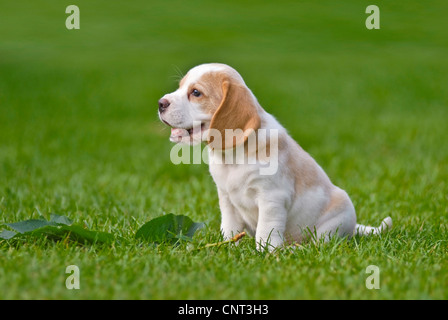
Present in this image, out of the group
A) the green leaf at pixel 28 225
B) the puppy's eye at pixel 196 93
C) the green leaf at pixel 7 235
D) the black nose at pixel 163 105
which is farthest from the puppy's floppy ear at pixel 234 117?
the green leaf at pixel 7 235

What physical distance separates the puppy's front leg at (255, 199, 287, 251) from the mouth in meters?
0.52

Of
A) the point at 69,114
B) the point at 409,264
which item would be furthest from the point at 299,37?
the point at 409,264

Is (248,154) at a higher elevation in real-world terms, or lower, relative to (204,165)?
higher

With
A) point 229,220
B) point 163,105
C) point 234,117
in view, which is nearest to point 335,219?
point 229,220

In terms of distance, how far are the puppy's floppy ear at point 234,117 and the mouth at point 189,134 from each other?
7cm

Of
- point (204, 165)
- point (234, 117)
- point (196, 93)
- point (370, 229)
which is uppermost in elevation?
point (196, 93)

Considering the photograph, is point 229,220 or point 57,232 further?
point 229,220

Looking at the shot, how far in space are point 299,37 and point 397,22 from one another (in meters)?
3.91

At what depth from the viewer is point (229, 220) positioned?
4.27 m

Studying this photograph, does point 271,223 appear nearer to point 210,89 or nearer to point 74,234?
point 210,89

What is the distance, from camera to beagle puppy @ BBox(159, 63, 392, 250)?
387 cm

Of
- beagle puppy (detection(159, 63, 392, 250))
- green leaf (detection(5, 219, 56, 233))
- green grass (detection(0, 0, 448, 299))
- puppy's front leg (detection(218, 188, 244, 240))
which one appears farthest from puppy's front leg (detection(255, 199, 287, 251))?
green leaf (detection(5, 219, 56, 233))

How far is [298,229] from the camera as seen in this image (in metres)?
4.18

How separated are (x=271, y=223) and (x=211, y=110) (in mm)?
728
